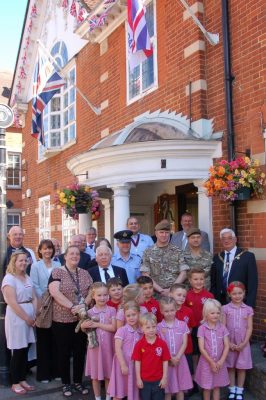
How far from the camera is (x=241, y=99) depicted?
6.86 m

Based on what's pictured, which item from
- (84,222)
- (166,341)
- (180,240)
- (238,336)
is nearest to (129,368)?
(166,341)

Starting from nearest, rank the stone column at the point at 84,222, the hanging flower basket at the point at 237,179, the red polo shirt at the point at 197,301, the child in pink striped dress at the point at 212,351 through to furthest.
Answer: the child in pink striped dress at the point at 212,351 → the red polo shirt at the point at 197,301 → the hanging flower basket at the point at 237,179 → the stone column at the point at 84,222

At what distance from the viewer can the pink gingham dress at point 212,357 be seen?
184 inches

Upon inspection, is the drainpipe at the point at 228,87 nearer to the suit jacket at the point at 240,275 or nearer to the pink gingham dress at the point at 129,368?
the suit jacket at the point at 240,275

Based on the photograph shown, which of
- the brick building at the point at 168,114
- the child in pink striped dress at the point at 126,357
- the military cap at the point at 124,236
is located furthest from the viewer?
the brick building at the point at 168,114

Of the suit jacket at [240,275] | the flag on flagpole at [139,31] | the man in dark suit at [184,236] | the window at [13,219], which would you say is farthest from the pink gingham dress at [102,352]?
the window at [13,219]

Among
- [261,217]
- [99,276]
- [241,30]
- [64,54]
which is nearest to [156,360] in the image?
[99,276]

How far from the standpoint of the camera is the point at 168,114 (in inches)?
328

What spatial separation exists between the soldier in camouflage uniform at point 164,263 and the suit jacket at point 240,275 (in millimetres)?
398

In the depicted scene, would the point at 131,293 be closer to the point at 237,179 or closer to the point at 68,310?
the point at 68,310

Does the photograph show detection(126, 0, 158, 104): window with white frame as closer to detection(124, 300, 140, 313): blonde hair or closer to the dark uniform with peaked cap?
the dark uniform with peaked cap

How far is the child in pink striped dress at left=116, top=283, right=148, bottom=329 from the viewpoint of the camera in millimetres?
4691

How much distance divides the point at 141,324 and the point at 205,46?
493 centimetres

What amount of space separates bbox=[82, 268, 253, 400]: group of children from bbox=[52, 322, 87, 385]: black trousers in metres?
0.40
